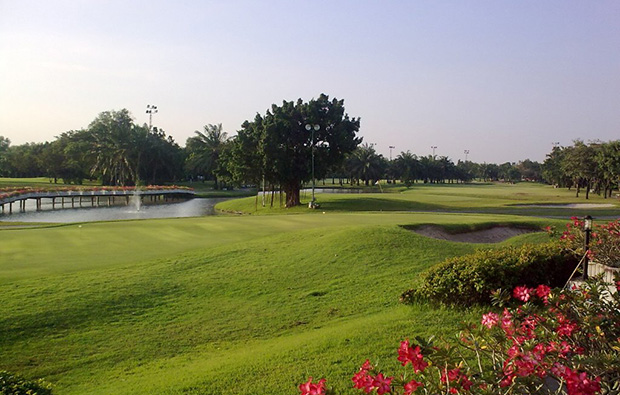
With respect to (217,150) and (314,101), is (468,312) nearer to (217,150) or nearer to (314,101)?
(314,101)

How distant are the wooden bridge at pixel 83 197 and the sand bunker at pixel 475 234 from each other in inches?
1806

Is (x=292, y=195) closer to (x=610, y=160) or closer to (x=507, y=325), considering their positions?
(x=610, y=160)

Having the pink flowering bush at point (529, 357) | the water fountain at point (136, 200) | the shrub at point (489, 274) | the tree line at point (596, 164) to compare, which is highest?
the tree line at point (596, 164)

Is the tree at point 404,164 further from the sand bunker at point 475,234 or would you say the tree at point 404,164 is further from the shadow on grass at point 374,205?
the sand bunker at point 475,234

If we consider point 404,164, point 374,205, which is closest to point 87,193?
point 374,205

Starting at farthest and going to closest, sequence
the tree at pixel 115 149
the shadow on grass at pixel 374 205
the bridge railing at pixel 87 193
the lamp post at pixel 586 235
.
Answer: the tree at pixel 115 149 → the bridge railing at pixel 87 193 → the shadow on grass at pixel 374 205 → the lamp post at pixel 586 235

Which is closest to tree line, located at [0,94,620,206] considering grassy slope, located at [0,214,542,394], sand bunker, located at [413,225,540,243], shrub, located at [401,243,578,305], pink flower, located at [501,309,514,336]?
sand bunker, located at [413,225,540,243]

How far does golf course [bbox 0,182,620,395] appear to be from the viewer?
24.7ft

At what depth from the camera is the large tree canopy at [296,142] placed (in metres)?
50.6

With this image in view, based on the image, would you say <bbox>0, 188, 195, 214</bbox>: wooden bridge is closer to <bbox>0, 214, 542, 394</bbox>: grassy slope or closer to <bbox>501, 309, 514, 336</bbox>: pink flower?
<bbox>0, 214, 542, 394</bbox>: grassy slope

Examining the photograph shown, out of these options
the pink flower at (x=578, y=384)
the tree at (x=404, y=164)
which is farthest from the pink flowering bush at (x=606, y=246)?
the tree at (x=404, y=164)

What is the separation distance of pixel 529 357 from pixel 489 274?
6373 mm

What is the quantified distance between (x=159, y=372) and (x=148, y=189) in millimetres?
71347

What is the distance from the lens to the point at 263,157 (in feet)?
166
